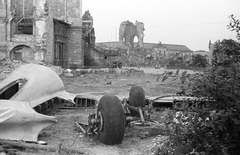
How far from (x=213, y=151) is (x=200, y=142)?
22cm

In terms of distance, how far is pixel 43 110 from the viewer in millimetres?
10836

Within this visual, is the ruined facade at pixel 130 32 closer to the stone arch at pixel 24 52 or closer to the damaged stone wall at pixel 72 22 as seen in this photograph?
the damaged stone wall at pixel 72 22

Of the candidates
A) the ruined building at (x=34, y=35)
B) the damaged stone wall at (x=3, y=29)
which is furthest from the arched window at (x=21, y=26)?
the damaged stone wall at (x=3, y=29)

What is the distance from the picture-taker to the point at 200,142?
406 cm

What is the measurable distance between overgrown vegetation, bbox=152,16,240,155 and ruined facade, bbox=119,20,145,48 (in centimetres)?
6672

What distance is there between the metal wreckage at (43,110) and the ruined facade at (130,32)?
59.9 metres

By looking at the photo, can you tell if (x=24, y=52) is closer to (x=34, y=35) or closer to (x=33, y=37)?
(x=33, y=37)

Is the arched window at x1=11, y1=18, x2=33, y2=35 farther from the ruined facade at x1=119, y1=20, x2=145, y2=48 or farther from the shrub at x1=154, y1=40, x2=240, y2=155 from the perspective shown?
the ruined facade at x1=119, y1=20, x2=145, y2=48

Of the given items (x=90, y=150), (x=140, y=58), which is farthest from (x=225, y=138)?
(x=140, y=58)

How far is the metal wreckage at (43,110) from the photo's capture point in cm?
697

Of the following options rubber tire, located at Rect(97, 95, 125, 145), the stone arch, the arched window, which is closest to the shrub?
rubber tire, located at Rect(97, 95, 125, 145)

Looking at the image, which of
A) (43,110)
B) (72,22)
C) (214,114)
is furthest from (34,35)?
(214,114)

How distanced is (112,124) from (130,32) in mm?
66112

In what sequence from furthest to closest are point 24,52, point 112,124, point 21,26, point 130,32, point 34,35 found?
1. point 130,32
2. point 21,26
3. point 24,52
4. point 34,35
5. point 112,124
